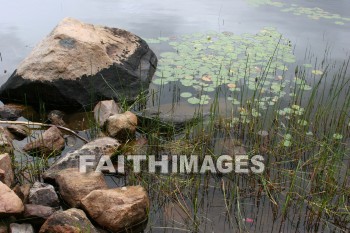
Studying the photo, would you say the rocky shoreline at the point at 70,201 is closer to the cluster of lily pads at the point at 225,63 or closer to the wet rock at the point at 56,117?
the wet rock at the point at 56,117

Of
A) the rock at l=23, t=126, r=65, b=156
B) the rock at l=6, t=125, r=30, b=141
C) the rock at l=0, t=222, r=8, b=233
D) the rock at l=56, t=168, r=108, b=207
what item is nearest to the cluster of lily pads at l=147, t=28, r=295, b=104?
the rock at l=23, t=126, r=65, b=156

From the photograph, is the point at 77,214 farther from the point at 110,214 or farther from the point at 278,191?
the point at 278,191

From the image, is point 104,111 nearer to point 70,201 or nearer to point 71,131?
point 71,131

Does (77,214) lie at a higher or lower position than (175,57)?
lower

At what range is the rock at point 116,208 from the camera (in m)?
2.31

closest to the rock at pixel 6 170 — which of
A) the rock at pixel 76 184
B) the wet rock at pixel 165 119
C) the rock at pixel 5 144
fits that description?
the rock at pixel 76 184

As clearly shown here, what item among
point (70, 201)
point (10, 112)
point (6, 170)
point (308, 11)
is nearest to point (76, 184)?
point (70, 201)

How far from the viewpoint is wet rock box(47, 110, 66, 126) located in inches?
138

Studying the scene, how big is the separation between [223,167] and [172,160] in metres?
0.37

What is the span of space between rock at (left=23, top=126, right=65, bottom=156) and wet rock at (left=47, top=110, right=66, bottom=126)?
0.37 meters

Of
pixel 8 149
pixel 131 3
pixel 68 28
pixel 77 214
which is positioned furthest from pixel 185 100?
pixel 131 3

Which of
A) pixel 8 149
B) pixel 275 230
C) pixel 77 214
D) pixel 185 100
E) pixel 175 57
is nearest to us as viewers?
pixel 77 214

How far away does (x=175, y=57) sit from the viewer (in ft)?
15.8

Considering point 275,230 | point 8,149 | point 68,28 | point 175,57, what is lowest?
point 275,230
